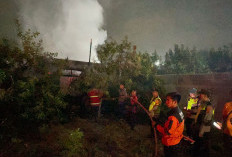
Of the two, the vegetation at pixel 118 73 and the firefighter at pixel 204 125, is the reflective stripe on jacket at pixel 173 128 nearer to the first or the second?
the firefighter at pixel 204 125

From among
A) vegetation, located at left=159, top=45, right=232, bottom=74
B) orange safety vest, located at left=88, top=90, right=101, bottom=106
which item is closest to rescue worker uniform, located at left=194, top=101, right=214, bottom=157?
orange safety vest, located at left=88, top=90, right=101, bottom=106

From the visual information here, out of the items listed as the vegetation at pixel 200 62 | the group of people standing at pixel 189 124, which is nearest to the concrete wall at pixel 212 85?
the group of people standing at pixel 189 124

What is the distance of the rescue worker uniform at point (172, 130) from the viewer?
9.86 ft

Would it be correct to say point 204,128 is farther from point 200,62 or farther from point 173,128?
point 200,62

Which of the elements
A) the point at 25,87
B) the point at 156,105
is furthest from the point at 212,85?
the point at 25,87

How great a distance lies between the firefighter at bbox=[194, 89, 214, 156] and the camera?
412cm

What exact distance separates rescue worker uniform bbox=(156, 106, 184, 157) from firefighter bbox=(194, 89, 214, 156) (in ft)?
4.53

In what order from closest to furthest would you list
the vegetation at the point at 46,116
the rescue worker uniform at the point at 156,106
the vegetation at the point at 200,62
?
the vegetation at the point at 46,116
the rescue worker uniform at the point at 156,106
the vegetation at the point at 200,62

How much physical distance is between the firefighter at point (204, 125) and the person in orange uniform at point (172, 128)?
136 centimetres

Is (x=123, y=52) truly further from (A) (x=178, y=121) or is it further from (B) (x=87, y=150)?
(A) (x=178, y=121)

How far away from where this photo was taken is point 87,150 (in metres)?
4.74

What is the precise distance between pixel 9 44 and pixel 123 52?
19.3ft

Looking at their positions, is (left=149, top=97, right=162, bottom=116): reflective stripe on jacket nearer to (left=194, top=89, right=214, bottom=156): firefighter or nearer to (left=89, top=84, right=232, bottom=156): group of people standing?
(left=89, top=84, right=232, bottom=156): group of people standing

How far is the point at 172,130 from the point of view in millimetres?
3006
